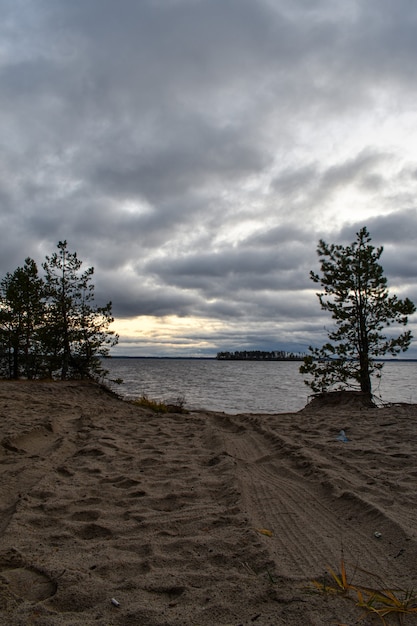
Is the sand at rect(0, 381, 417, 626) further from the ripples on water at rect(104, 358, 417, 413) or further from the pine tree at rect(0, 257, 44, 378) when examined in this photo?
the pine tree at rect(0, 257, 44, 378)

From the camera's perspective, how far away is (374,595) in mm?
2246

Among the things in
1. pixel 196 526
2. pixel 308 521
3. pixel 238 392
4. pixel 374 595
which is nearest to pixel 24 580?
pixel 196 526

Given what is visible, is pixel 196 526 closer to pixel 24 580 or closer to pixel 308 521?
pixel 308 521

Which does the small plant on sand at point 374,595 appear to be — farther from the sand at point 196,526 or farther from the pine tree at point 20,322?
the pine tree at point 20,322

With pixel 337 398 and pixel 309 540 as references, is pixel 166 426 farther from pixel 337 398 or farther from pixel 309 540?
pixel 337 398

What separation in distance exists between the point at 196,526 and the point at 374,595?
1494 millimetres

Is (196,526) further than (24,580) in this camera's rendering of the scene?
Yes

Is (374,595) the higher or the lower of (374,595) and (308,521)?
Result: the higher

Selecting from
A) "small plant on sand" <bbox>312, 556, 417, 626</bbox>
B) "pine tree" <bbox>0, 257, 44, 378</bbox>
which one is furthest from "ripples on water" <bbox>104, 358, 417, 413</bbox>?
"small plant on sand" <bbox>312, 556, 417, 626</bbox>

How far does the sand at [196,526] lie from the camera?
7.33ft

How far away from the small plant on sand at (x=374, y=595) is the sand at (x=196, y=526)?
0.05 meters

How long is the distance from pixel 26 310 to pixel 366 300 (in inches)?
696

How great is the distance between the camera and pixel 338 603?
221 cm

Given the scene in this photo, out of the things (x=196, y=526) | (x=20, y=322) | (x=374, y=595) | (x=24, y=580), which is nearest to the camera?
(x=374, y=595)
